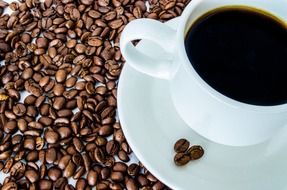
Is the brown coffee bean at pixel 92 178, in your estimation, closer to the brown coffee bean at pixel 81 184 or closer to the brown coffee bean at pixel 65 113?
the brown coffee bean at pixel 81 184

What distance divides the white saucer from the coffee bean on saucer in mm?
12

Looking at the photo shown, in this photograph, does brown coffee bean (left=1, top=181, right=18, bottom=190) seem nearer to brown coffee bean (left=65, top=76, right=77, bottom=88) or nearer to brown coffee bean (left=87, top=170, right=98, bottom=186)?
brown coffee bean (left=87, top=170, right=98, bottom=186)

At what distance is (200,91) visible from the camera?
0.70m

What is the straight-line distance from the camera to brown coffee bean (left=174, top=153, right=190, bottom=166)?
0.81m

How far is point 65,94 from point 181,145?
355 millimetres

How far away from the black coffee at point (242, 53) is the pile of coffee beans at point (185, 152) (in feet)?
0.48

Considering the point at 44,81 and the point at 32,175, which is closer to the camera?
the point at 32,175

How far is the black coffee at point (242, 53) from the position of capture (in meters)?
0.73

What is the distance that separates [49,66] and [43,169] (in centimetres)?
27

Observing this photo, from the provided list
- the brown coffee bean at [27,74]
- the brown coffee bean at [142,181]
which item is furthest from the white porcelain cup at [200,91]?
the brown coffee bean at [27,74]

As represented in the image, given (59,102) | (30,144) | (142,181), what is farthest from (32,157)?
(142,181)

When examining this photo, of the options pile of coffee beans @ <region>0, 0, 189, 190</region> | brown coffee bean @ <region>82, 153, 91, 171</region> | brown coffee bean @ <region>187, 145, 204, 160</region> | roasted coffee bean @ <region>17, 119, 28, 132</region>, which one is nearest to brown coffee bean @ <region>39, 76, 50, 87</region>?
pile of coffee beans @ <region>0, 0, 189, 190</region>

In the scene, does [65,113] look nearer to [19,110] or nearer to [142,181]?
[19,110]

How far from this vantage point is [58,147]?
1007mm
